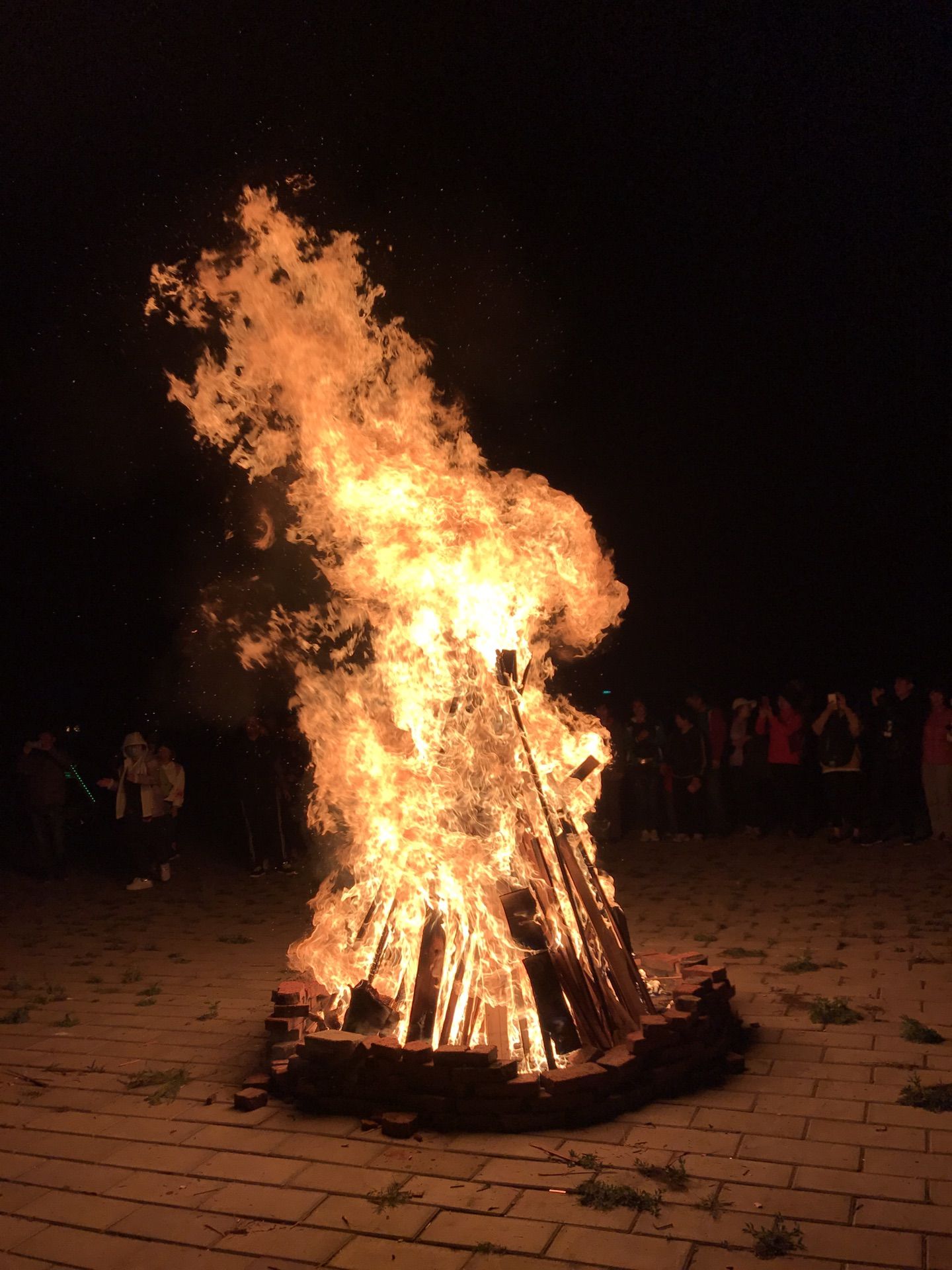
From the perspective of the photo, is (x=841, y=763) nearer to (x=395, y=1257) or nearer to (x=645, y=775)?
(x=645, y=775)

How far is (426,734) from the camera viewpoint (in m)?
6.26

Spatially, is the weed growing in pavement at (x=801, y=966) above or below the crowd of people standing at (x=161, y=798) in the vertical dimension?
below

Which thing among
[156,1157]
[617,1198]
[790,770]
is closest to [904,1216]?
[617,1198]

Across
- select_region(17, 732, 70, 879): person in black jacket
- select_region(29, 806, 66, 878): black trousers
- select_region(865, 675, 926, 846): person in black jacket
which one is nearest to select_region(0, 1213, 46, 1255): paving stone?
select_region(17, 732, 70, 879): person in black jacket

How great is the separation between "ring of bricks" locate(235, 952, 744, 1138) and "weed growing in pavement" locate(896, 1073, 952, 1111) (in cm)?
83

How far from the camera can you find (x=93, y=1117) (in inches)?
204

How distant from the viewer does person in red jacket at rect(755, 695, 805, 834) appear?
1295 cm

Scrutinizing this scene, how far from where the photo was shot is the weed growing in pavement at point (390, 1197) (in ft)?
13.3

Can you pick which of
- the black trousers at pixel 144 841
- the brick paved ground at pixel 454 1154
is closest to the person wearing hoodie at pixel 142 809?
the black trousers at pixel 144 841

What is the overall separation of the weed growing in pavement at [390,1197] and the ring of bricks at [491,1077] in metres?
0.52

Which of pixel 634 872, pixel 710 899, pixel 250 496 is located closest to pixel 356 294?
pixel 250 496

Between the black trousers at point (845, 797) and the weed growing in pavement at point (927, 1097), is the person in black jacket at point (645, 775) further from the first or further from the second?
the weed growing in pavement at point (927, 1097)

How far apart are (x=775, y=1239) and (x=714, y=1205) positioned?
13.0 inches

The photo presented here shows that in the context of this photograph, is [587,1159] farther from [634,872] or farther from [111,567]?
[111,567]
